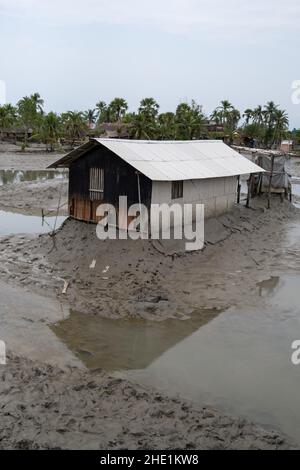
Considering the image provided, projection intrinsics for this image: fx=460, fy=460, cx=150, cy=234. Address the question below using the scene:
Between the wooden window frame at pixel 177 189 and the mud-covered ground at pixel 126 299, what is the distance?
1.84 meters

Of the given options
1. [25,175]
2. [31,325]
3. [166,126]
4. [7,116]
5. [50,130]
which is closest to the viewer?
[31,325]

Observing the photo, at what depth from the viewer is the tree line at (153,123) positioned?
1866 inches

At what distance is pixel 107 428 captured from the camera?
21.6 ft

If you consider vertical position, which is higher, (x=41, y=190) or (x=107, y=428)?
(x=41, y=190)

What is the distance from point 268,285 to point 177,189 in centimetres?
438

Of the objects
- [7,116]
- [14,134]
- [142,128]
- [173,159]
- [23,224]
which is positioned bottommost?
[23,224]

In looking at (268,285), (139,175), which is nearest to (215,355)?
(268,285)

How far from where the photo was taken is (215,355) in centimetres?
934

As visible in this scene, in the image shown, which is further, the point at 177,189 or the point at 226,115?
the point at 226,115

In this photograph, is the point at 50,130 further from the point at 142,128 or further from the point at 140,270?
the point at 140,270

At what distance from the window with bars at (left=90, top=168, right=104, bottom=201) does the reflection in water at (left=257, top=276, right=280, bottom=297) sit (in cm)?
589

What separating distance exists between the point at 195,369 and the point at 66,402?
2690 mm
